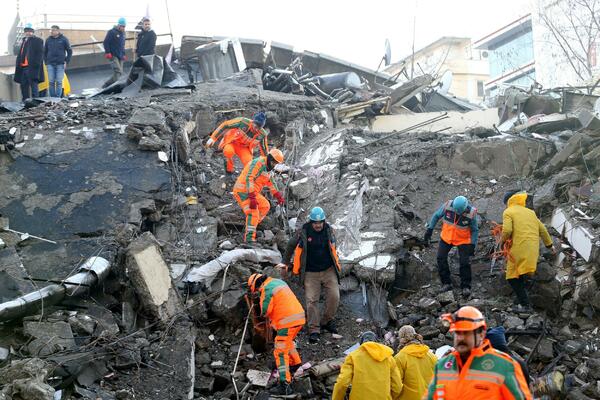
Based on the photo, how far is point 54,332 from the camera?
22.0 ft

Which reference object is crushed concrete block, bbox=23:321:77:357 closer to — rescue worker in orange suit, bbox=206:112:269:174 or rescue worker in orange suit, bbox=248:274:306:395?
rescue worker in orange suit, bbox=248:274:306:395

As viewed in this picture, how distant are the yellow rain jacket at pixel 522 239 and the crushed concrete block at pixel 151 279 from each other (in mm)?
3888

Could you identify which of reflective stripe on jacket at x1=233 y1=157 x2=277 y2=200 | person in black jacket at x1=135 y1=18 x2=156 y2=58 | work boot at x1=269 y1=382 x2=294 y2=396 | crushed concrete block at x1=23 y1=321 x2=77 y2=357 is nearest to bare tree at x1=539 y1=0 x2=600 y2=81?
person in black jacket at x1=135 y1=18 x2=156 y2=58

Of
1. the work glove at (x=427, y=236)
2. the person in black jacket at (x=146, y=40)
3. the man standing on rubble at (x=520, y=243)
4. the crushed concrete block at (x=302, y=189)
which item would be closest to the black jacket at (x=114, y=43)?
the person in black jacket at (x=146, y=40)

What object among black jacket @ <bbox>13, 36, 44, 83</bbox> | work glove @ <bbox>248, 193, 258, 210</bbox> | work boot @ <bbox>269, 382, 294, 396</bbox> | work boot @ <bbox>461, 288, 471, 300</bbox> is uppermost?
black jacket @ <bbox>13, 36, 44, 83</bbox>

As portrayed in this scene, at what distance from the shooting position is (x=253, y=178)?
922 cm

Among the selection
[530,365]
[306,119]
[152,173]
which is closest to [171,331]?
[152,173]

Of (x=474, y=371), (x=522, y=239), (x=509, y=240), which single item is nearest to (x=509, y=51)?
(x=509, y=240)

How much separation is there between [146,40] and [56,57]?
1.79 metres

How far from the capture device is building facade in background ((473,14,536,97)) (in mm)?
38344

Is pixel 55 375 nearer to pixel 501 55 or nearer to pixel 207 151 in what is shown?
pixel 207 151

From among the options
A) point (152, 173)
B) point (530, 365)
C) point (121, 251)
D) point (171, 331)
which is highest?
point (152, 173)

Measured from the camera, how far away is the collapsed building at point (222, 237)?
694 cm

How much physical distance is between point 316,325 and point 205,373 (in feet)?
4.77
